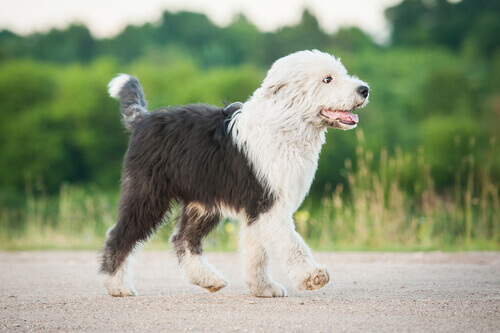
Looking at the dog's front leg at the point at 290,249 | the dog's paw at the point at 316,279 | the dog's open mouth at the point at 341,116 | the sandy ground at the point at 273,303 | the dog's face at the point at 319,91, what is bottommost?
the sandy ground at the point at 273,303

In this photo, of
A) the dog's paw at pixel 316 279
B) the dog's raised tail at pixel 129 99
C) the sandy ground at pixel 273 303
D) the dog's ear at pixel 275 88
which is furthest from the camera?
the dog's raised tail at pixel 129 99

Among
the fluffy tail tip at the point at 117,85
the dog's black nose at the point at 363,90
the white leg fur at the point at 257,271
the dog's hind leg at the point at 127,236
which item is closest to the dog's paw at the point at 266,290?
the white leg fur at the point at 257,271

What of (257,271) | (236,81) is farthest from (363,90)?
(236,81)

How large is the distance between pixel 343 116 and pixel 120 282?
2588 millimetres

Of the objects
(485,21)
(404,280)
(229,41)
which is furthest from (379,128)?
(404,280)

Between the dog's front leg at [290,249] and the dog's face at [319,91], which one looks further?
the dog's face at [319,91]

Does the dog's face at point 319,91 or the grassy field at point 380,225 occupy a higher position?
the dog's face at point 319,91

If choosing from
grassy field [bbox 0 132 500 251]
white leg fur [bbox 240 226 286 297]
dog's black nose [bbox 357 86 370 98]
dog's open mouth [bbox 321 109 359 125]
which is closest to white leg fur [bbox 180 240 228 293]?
white leg fur [bbox 240 226 286 297]

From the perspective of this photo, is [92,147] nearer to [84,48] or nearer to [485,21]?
[84,48]

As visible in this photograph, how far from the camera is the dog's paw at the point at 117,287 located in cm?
650

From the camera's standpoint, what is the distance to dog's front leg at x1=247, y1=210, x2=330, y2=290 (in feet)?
18.9

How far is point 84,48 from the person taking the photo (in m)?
48.7

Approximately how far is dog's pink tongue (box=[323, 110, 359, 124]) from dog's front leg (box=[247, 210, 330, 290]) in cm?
99

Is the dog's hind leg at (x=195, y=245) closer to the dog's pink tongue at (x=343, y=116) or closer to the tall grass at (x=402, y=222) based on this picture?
the dog's pink tongue at (x=343, y=116)
